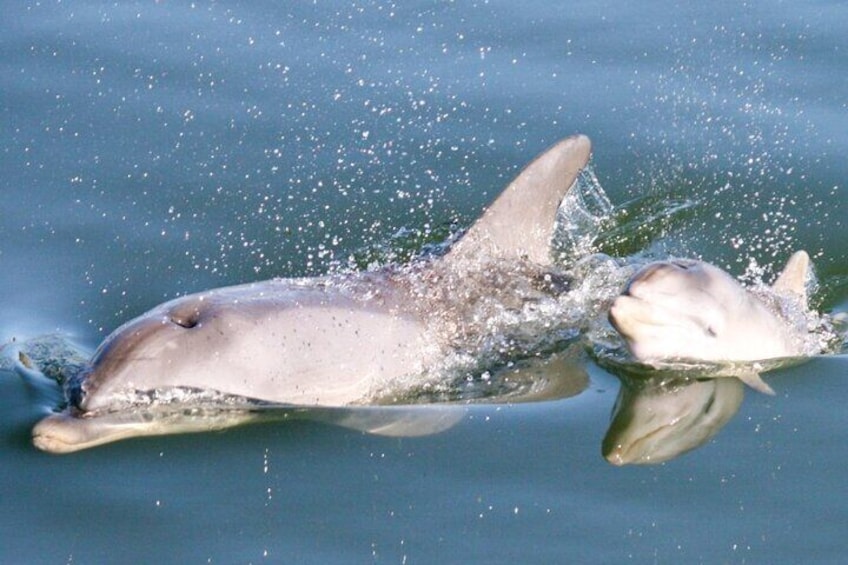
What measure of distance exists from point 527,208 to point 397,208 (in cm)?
163

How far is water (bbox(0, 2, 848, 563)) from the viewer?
660 centimetres

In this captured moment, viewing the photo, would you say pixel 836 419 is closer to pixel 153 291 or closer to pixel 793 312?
pixel 793 312

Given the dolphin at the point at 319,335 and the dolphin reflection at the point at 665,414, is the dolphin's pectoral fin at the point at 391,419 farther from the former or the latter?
the dolphin reflection at the point at 665,414

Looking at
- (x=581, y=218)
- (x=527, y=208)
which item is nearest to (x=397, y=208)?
(x=581, y=218)

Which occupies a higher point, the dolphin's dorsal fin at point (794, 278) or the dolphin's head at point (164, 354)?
the dolphin's head at point (164, 354)

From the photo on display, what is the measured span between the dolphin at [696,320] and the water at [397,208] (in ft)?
0.78

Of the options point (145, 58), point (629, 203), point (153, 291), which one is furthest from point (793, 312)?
point (145, 58)

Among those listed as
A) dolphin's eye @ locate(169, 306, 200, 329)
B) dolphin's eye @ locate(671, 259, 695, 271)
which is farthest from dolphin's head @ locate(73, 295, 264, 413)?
dolphin's eye @ locate(671, 259, 695, 271)

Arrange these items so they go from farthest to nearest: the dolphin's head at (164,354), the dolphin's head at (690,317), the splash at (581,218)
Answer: the splash at (581,218) < the dolphin's head at (690,317) < the dolphin's head at (164,354)

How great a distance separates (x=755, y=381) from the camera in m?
7.80

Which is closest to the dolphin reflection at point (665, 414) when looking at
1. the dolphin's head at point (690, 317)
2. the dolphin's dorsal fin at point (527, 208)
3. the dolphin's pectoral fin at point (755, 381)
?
the dolphin's pectoral fin at point (755, 381)

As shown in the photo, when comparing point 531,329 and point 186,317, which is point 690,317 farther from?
point 186,317

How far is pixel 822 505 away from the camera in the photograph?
6738mm

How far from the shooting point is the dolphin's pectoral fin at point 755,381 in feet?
25.4
